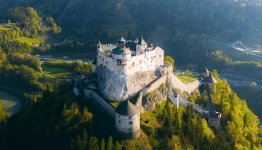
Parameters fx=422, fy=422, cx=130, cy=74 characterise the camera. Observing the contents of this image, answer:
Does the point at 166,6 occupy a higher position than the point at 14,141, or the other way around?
the point at 166,6

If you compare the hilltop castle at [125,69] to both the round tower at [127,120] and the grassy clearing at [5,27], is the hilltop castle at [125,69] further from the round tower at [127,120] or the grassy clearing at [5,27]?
the grassy clearing at [5,27]

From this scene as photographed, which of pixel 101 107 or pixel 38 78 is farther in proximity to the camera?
pixel 38 78

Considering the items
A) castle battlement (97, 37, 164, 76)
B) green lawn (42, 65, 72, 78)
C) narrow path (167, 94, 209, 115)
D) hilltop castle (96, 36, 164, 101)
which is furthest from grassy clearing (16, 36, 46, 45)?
narrow path (167, 94, 209, 115)

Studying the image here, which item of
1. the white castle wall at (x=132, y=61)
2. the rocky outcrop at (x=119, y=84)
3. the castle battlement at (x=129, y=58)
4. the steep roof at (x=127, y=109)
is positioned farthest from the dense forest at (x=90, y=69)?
the castle battlement at (x=129, y=58)

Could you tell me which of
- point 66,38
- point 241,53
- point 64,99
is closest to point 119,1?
point 66,38

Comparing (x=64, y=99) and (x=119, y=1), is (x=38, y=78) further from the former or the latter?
(x=119, y=1)

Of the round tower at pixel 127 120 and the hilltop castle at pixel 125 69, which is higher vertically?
the hilltop castle at pixel 125 69

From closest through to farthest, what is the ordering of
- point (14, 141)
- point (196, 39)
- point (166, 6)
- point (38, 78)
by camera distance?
point (14, 141), point (38, 78), point (196, 39), point (166, 6)
